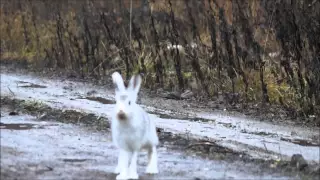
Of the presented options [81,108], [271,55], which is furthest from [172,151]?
[271,55]

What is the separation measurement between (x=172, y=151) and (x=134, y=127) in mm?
1721

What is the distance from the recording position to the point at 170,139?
8492mm

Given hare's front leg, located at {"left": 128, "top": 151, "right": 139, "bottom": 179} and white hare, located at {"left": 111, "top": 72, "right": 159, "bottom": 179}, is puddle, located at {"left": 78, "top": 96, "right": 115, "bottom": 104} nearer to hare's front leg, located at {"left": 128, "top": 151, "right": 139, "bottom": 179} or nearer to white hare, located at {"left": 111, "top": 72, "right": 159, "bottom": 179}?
white hare, located at {"left": 111, "top": 72, "right": 159, "bottom": 179}

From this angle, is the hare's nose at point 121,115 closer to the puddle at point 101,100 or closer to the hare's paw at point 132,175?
the hare's paw at point 132,175

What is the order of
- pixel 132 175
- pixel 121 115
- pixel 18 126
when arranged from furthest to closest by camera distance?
pixel 18 126 < pixel 132 175 < pixel 121 115

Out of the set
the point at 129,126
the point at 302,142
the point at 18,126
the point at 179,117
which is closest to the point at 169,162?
the point at 129,126

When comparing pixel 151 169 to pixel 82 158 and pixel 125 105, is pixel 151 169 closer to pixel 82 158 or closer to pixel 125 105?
pixel 125 105

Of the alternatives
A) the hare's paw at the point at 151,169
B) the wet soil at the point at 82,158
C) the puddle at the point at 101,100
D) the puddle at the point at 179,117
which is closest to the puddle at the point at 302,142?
the wet soil at the point at 82,158

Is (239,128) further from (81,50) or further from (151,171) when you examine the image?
(81,50)

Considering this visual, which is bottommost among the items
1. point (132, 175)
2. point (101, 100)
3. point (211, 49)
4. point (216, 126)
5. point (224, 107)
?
point (132, 175)

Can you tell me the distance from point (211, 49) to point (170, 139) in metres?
5.31

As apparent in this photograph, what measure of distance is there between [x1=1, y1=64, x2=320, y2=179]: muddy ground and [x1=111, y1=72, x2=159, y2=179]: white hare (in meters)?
0.28

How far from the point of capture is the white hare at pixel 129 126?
6.11 meters

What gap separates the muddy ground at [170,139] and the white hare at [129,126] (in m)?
0.28
